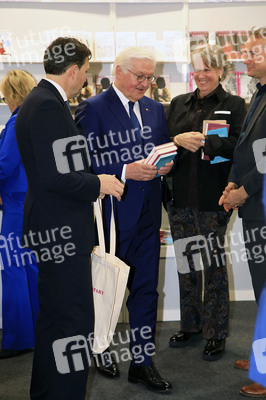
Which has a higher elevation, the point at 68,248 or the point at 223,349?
the point at 68,248

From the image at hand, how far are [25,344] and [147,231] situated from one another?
1.16 m

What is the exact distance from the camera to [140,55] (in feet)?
8.47

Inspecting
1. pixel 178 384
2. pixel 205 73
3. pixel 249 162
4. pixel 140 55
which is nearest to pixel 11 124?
pixel 140 55

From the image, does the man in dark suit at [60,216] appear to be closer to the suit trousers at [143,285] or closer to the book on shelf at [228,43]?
the suit trousers at [143,285]

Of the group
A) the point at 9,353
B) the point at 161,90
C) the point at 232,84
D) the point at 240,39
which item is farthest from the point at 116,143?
the point at 240,39

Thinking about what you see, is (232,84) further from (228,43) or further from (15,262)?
(15,262)

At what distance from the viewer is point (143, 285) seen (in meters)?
2.76

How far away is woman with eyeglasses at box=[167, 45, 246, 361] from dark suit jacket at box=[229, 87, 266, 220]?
0.35 m

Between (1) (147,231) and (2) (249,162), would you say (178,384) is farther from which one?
(2) (249,162)

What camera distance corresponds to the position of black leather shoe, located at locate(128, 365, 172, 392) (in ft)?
8.82

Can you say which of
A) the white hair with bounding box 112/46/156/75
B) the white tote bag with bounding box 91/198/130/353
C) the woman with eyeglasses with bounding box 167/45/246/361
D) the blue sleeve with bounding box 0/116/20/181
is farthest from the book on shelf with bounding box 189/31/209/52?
the white tote bag with bounding box 91/198/130/353
